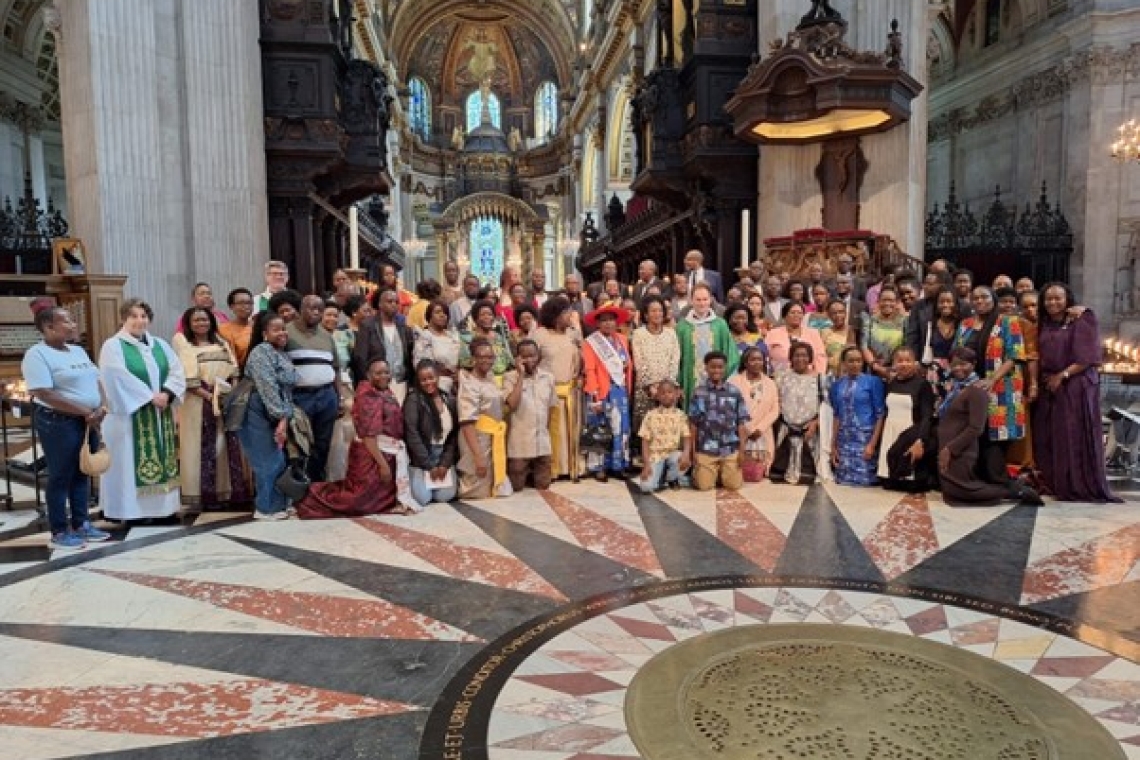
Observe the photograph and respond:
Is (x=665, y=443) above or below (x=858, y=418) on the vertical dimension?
below

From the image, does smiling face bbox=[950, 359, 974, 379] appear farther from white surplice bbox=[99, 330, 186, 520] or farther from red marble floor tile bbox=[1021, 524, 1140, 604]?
white surplice bbox=[99, 330, 186, 520]

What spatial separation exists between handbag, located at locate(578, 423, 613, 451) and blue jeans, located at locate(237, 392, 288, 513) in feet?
8.51

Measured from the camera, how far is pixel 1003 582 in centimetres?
420

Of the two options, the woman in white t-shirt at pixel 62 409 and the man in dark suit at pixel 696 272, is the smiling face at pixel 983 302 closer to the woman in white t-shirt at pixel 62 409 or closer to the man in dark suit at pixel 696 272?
the man in dark suit at pixel 696 272

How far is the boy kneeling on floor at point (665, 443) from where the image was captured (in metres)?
6.45

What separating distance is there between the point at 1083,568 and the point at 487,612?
3422 millimetres

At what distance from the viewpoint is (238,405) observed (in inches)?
226

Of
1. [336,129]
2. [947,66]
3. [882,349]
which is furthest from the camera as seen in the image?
[947,66]

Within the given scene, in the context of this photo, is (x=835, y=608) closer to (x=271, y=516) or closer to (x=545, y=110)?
(x=271, y=516)

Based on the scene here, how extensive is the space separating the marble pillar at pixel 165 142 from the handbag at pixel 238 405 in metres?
5.13

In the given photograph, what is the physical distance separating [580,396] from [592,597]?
10.8 ft

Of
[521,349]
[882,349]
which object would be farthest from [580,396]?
[882,349]

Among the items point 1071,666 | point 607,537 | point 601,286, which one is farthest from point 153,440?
point 1071,666

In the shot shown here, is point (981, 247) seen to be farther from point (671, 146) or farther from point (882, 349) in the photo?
point (882, 349)
